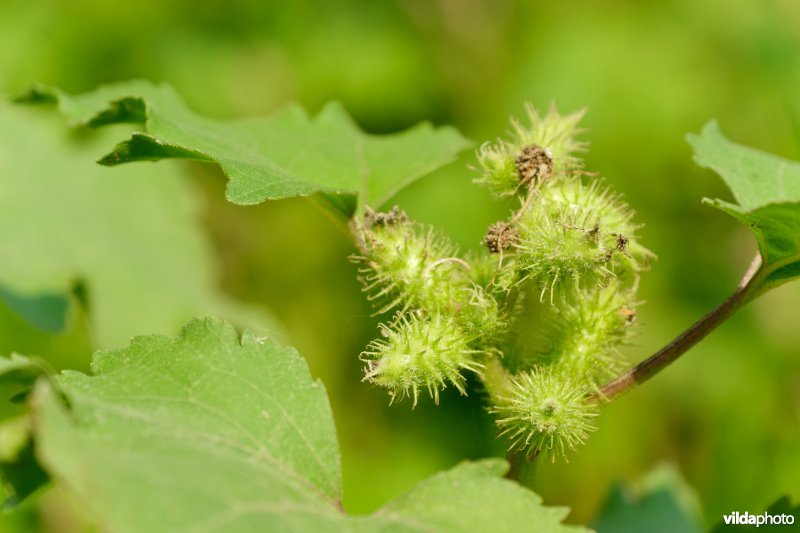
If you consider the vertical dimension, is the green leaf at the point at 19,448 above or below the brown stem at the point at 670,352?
below

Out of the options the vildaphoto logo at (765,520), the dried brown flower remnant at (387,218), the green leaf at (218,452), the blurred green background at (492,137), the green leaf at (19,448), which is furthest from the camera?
the blurred green background at (492,137)

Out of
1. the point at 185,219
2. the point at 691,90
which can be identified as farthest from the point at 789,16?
the point at 185,219

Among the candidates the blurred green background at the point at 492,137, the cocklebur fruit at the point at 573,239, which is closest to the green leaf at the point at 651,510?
the blurred green background at the point at 492,137

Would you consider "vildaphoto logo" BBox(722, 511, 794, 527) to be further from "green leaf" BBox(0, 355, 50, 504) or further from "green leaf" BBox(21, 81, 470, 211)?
"green leaf" BBox(0, 355, 50, 504)

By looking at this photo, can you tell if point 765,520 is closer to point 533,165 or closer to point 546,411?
point 546,411

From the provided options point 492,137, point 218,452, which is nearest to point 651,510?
point 218,452

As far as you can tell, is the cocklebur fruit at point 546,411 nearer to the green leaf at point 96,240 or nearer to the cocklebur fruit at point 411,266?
the cocklebur fruit at point 411,266

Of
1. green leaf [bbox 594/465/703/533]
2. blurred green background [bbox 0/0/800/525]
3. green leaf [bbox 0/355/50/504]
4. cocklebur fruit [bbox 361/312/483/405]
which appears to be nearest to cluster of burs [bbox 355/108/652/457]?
cocklebur fruit [bbox 361/312/483/405]

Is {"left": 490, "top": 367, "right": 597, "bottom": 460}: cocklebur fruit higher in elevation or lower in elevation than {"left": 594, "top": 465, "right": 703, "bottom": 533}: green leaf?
higher
